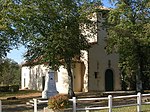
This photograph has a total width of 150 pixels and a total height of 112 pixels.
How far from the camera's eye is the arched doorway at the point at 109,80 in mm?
44625

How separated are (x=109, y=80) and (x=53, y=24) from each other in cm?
1545

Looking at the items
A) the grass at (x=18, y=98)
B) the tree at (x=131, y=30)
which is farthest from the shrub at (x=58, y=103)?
the tree at (x=131, y=30)

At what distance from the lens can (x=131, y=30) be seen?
109 ft

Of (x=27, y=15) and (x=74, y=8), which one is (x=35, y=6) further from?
(x=74, y=8)

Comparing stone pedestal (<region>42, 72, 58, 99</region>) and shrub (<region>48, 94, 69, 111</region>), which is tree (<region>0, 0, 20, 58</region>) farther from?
shrub (<region>48, 94, 69, 111</region>)

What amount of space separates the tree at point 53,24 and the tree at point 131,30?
2.57 m

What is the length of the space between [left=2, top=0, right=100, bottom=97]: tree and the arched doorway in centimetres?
1249

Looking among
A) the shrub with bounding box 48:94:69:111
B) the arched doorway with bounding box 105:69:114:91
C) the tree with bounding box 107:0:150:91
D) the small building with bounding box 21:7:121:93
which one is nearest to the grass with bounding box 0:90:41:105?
the small building with bounding box 21:7:121:93

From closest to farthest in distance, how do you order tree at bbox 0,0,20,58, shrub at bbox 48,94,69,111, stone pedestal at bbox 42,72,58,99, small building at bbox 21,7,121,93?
shrub at bbox 48,94,69,111 → stone pedestal at bbox 42,72,58,99 → tree at bbox 0,0,20,58 → small building at bbox 21,7,121,93

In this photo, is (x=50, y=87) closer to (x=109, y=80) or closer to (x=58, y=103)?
(x=58, y=103)

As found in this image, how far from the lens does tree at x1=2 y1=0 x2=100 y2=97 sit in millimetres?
31438

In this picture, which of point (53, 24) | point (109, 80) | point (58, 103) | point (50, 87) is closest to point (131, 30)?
point (53, 24)

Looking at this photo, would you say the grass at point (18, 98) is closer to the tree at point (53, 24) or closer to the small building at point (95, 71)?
the small building at point (95, 71)

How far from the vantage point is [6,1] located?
31.8m
